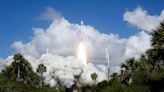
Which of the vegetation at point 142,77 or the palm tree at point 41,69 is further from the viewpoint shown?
the palm tree at point 41,69

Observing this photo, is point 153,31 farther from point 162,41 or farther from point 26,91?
point 26,91

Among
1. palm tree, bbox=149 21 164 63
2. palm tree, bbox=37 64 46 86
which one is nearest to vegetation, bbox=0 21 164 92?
palm tree, bbox=149 21 164 63

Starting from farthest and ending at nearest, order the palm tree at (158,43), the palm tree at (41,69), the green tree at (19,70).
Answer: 1. the palm tree at (41,69)
2. the green tree at (19,70)
3. the palm tree at (158,43)

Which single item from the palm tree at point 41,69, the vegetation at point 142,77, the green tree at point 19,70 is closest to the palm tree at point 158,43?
the vegetation at point 142,77

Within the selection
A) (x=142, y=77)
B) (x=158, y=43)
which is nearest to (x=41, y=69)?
(x=142, y=77)

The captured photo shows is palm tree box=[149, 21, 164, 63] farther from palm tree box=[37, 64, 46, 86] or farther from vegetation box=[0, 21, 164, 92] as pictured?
palm tree box=[37, 64, 46, 86]

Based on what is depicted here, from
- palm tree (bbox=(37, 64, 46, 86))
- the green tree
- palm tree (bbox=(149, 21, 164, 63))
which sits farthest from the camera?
palm tree (bbox=(37, 64, 46, 86))

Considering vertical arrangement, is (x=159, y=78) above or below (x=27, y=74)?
below

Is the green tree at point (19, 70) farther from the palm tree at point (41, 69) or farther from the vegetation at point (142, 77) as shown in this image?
the vegetation at point (142, 77)

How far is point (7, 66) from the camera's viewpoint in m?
109

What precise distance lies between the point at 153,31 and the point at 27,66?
71.8 m

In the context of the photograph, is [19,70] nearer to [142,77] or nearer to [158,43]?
[142,77]

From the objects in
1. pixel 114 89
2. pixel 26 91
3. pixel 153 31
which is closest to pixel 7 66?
pixel 26 91

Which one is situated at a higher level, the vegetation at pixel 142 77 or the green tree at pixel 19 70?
the green tree at pixel 19 70
